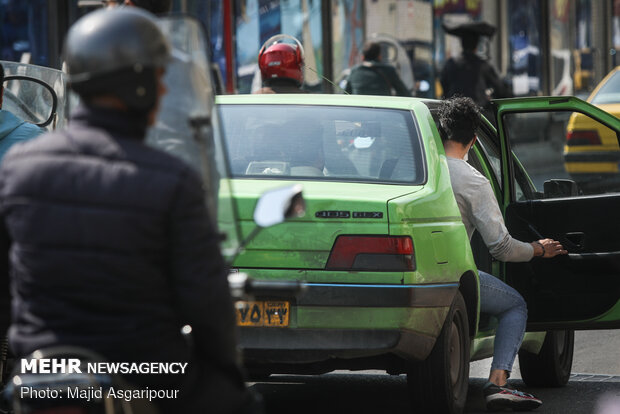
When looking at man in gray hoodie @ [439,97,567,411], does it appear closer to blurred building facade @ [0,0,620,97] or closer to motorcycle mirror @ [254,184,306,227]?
motorcycle mirror @ [254,184,306,227]

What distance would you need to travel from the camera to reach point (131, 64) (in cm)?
285

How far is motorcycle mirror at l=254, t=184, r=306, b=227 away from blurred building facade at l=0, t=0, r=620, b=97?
278 inches

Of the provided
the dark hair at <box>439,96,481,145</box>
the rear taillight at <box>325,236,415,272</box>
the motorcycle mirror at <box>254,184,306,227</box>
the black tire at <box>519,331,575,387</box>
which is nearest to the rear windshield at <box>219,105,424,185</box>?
the dark hair at <box>439,96,481,145</box>

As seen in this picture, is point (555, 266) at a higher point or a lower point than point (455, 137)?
lower

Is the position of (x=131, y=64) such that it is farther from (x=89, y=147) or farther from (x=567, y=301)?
(x=567, y=301)

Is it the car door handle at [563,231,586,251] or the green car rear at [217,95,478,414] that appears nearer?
the green car rear at [217,95,478,414]

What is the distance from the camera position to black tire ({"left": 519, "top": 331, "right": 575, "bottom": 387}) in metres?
7.44

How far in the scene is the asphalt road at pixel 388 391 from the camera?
22.4 ft

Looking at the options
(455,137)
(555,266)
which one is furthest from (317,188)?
(555,266)

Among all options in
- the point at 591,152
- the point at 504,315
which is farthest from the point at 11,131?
the point at 591,152

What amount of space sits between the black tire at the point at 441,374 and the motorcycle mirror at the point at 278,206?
286 cm

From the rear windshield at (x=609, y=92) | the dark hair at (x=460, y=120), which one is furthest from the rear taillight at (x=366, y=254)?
the rear windshield at (x=609, y=92)

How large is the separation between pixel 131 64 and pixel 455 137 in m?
4.01

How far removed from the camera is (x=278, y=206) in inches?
123
